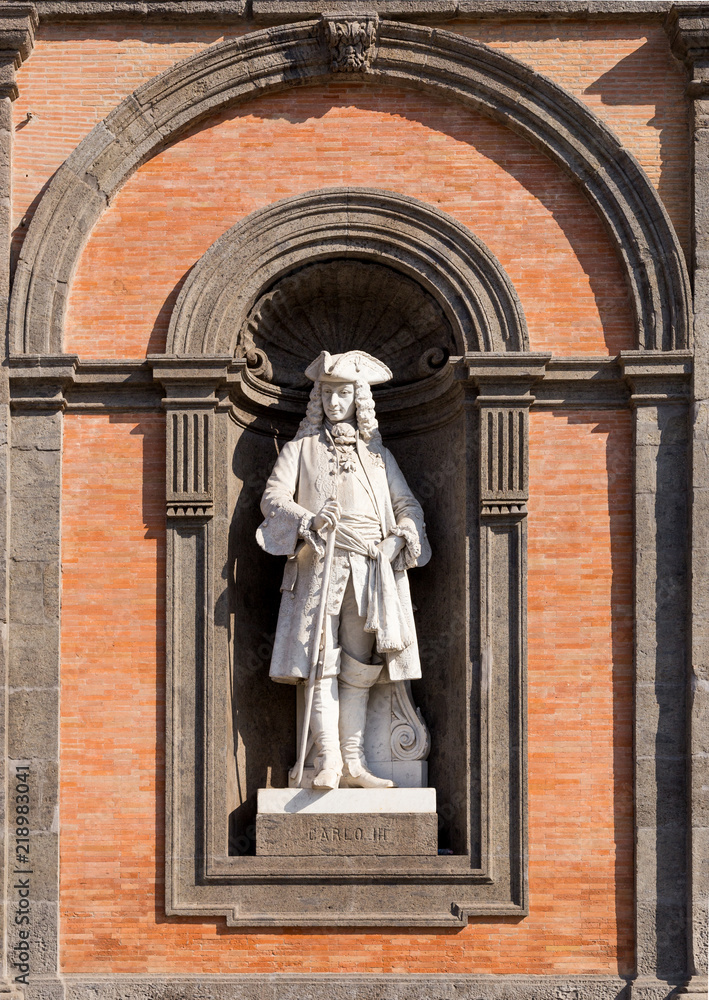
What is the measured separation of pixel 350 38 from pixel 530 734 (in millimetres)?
5352

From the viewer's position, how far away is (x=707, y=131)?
513 inches

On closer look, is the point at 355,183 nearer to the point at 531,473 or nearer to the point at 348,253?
the point at 348,253

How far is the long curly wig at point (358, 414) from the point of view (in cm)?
1310

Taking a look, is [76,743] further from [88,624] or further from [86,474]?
[86,474]

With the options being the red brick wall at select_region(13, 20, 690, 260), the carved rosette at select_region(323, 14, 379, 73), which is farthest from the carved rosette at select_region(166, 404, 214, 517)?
the carved rosette at select_region(323, 14, 379, 73)

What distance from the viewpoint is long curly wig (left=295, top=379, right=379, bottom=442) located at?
43.0 ft

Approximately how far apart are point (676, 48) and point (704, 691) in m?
4.81

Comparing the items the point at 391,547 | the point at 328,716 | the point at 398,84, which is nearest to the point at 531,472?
the point at 391,547

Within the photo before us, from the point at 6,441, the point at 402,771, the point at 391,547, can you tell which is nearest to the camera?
the point at 6,441

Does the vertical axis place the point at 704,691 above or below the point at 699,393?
below

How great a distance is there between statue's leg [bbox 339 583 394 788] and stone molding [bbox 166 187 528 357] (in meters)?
2.16

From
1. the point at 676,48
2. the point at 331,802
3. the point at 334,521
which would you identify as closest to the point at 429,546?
the point at 334,521

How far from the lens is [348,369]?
42.9 feet

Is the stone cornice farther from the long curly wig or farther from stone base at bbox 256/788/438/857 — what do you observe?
stone base at bbox 256/788/438/857
